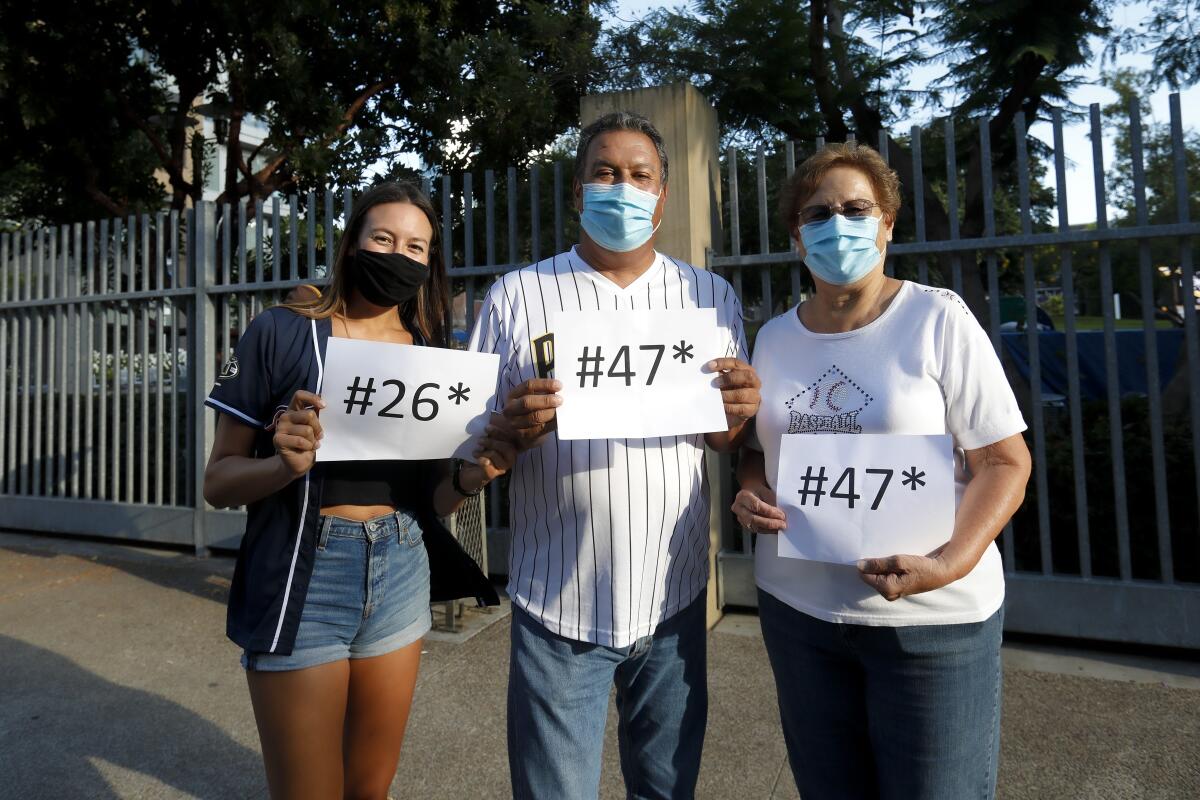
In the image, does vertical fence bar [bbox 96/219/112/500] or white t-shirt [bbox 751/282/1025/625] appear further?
vertical fence bar [bbox 96/219/112/500]

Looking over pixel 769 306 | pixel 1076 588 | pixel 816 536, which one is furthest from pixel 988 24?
pixel 816 536

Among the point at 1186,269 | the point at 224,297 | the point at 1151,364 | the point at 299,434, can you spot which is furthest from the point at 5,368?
the point at 1186,269

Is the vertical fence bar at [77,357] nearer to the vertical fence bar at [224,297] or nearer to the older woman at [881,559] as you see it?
the vertical fence bar at [224,297]

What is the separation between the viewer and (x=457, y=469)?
2170mm

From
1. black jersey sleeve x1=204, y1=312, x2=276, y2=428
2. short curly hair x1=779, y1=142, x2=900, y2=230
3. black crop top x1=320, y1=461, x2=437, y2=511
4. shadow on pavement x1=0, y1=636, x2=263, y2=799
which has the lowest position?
shadow on pavement x1=0, y1=636, x2=263, y2=799

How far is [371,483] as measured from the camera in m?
2.10

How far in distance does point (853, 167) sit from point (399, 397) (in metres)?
1.14

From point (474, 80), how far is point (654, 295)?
8.23 meters

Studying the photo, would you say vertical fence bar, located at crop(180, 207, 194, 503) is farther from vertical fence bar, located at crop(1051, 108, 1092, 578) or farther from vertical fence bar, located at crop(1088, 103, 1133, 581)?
vertical fence bar, located at crop(1088, 103, 1133, 581)

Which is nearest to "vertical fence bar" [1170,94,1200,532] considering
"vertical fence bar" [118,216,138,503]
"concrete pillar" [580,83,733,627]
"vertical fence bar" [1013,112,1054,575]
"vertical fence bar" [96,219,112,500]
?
"vertical fence bar" [1013,112,1054,575]

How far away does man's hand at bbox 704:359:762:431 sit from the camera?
74.4 inches

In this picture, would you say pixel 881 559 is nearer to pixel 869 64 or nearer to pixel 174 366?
pixel 174 366

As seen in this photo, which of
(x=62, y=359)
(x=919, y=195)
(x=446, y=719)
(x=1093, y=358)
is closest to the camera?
(x=446, y=719)

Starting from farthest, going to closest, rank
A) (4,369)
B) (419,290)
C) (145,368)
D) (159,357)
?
(4,369) → (145,368) → (159,357) → (419,290)
